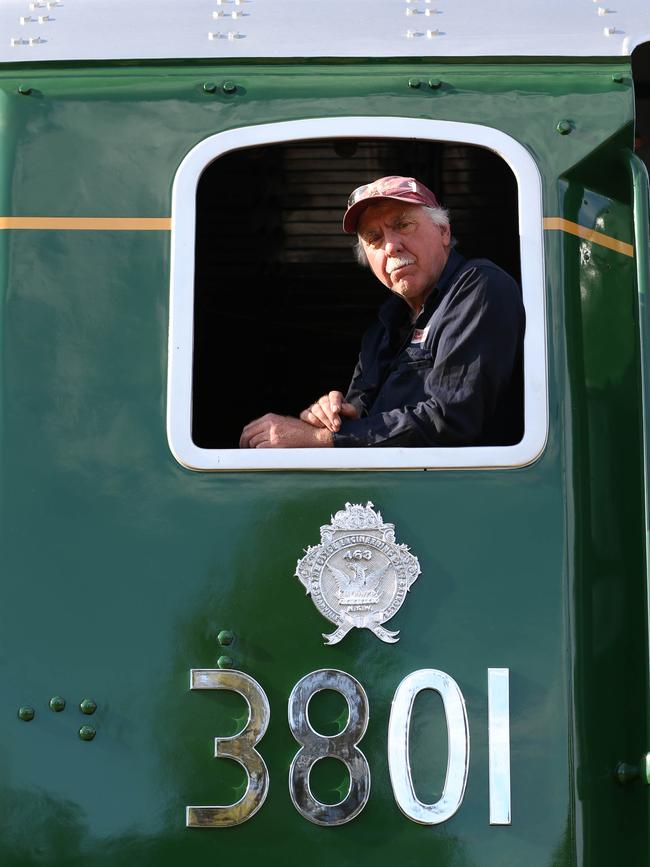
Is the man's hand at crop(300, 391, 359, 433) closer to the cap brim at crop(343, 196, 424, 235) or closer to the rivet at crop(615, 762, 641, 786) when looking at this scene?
the cap brim at crop(343, 196, 424, 235)

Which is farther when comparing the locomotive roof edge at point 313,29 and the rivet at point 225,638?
the locomotive roof edge at point 313,29

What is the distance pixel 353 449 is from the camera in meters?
2.83

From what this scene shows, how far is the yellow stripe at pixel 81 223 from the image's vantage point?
2973 mm

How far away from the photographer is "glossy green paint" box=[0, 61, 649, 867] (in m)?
2.71

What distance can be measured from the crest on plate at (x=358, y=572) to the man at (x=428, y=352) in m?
0.22

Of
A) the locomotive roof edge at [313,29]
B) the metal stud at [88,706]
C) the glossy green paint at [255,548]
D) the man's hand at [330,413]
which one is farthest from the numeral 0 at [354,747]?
the locomotive roof edge at [313,29]

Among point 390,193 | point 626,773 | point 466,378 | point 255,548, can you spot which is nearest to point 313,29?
point 390,193

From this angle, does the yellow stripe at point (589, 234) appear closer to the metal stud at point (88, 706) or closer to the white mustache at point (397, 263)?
the white mustache at point (397, 263)

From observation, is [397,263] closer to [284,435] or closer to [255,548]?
[284,435]

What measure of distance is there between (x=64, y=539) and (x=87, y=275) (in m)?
0.59

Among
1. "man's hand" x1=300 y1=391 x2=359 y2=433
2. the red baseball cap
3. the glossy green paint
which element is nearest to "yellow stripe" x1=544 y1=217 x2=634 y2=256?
the glossy green paint

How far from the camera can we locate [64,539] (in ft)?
9.29

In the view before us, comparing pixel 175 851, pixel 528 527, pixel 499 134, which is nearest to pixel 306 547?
pixel 528 527

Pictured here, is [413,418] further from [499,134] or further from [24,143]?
[24,143]
